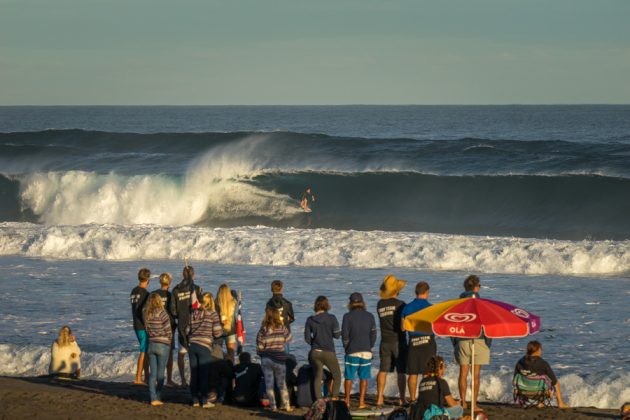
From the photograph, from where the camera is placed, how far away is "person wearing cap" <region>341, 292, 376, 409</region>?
10.6 m

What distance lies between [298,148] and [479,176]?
31.0 ft

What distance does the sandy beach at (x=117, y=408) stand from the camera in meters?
10.4

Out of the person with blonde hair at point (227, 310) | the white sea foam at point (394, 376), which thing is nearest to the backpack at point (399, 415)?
the white sea foam at point (394, 376)

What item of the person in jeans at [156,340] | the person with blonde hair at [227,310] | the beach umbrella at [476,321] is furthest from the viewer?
the person with blonde hair at [227,310]

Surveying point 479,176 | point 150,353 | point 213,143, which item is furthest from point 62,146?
point 150,353

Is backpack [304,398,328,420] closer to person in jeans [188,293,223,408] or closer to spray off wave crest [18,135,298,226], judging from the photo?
person in jeans [188,293,223,408]

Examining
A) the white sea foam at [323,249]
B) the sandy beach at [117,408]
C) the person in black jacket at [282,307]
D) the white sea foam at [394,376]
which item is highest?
the white sea foam at [323,249]

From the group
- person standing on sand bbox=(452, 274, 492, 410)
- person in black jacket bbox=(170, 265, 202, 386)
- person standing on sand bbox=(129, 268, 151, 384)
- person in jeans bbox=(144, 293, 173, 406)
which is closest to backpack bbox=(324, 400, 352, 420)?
person standing on sand bbox=(452, 274, 492, 410)

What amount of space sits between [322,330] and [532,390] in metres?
2.28

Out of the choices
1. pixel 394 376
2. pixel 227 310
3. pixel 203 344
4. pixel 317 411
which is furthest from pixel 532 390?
pixel 203 344

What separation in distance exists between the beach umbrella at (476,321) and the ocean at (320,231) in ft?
8.13

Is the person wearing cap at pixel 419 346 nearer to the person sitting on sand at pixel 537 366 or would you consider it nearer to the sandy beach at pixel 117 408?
the sandy beach at pixel 117 408

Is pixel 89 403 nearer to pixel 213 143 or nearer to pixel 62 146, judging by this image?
pixel 213 143

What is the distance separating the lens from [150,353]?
1105 cm
